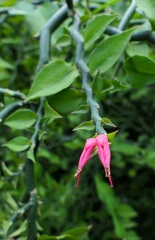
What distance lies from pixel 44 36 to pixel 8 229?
0.96ft

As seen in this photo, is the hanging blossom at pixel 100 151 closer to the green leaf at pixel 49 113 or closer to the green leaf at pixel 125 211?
the green leaf at pixel 49 113

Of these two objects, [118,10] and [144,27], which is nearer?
[144,27]

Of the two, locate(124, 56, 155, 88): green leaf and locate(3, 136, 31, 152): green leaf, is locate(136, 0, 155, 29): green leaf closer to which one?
locate(124, 56, 155, 88): green leaf

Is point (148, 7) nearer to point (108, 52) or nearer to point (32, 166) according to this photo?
point (108, 52)

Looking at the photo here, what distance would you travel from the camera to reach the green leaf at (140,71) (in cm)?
62

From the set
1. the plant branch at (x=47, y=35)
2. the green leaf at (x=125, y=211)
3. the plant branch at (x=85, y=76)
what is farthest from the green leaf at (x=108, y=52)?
the green leaf at (x=125, y=211)

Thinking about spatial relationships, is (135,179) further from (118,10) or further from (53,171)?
(118,10)

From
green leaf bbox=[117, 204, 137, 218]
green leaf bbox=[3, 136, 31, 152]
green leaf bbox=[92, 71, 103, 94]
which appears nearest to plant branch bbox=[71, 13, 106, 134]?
green leaf bbox=[92, 71, 103, 94]

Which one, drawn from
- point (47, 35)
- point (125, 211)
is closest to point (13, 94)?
point (47, 35)

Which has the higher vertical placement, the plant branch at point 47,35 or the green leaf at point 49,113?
the plant branch at point 47,35

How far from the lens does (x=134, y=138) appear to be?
1.45 m

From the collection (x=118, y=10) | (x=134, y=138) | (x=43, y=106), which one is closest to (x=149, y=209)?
(x=134, y=138)

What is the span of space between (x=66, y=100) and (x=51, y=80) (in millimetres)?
33

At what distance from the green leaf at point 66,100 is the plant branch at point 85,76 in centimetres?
2
